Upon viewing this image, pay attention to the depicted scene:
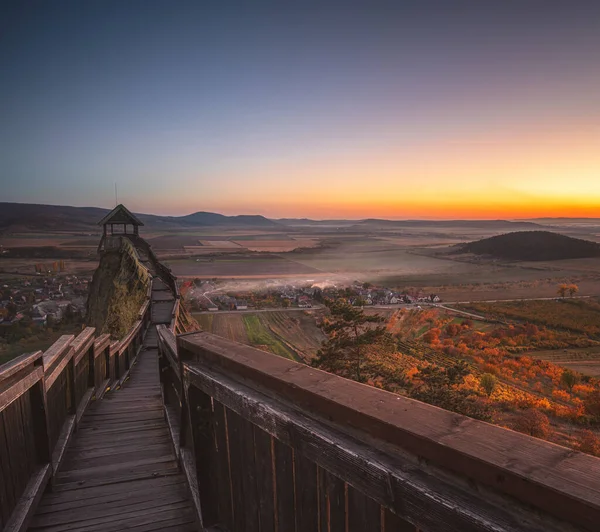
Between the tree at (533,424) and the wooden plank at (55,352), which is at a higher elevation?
the wooden plank at (55,352)

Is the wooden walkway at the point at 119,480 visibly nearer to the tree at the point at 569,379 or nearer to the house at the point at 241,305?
the tree at the point at 569,379

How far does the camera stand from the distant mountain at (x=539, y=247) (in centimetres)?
13800

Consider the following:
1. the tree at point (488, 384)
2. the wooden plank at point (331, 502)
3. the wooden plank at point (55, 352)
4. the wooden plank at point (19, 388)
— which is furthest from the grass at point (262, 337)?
the wooden plank at point (331, 502)

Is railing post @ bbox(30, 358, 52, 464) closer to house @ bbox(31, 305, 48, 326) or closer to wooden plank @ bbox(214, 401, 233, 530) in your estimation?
wooden plank @ bbox(214, 401, 233, 530)

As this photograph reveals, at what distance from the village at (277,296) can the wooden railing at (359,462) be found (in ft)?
168

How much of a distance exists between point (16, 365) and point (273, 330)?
1703 inches

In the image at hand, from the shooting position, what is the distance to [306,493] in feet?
5.35

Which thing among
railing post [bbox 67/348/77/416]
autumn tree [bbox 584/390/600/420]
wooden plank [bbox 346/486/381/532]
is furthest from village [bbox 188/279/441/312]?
wooden plank [bbox 346/486/381/532]

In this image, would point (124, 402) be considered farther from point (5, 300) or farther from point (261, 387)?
point (5, 300)

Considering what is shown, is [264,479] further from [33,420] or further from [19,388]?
[33,420]

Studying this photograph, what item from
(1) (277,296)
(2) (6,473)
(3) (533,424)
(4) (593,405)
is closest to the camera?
(2) (6,473)

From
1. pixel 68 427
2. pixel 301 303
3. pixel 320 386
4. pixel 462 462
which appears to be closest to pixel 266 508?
pixel 320 386

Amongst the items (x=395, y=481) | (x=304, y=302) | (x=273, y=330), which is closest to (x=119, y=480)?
(x=395, y=481)

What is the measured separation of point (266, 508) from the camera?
1904 mm
